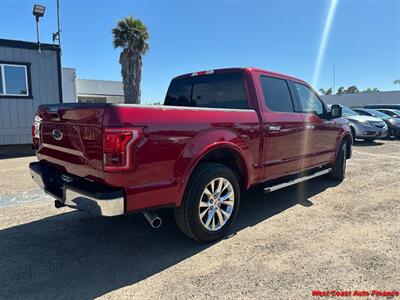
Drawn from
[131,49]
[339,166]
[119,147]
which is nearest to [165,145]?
[119,147]

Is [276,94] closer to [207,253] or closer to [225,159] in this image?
[225,159]

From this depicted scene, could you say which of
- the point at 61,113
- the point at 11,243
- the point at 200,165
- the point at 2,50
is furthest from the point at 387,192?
the point at 2,50

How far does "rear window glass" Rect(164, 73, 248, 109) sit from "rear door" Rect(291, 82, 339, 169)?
4.24ft

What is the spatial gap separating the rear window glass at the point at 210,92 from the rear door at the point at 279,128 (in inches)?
12.9

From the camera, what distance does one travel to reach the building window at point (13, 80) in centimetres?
1021

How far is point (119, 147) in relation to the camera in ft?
8.45

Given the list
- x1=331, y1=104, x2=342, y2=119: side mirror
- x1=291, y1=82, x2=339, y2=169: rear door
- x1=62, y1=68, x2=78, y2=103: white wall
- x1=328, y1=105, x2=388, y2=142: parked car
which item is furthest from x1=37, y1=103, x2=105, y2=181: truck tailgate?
x1=62, y1=68, x2=78, y2=103: white wall

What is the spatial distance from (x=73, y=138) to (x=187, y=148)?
1.12m

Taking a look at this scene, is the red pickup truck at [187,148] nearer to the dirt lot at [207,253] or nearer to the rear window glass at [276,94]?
the rear window glass at [276,94]

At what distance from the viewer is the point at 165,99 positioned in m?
5.09

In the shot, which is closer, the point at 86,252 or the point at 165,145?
the point at 165,145

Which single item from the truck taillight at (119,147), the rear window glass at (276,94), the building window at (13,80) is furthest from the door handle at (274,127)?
the building window at (13,80)

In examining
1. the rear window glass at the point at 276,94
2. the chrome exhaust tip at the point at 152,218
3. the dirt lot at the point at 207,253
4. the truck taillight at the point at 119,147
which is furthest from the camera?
the rear window glass at the point at 276,94

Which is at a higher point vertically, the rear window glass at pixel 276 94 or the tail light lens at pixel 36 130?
the rear window glass at pixel 276 94
